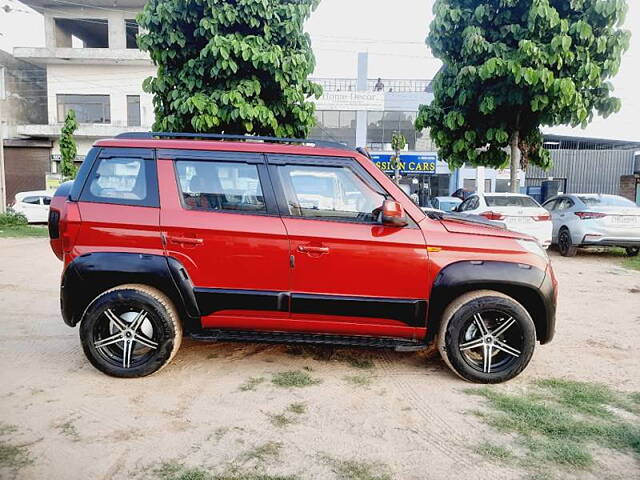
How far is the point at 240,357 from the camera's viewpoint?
437cm

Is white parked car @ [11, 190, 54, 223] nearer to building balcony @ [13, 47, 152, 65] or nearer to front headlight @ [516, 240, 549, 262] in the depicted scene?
building balcony @ [13, 47, 152, 65]

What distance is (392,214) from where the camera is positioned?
11.7 feet

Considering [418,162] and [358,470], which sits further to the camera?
[418,162]

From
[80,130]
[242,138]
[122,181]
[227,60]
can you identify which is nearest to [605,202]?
[227,60]

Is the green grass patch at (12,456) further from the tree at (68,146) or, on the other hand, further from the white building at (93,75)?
the white building at (93,75)

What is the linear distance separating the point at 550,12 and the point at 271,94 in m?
5.93

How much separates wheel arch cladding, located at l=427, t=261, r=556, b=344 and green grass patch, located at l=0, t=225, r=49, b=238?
1470cm

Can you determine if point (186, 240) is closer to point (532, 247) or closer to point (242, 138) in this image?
point (242, 138)

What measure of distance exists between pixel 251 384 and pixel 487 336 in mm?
1893

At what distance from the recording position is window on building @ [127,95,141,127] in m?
27.0

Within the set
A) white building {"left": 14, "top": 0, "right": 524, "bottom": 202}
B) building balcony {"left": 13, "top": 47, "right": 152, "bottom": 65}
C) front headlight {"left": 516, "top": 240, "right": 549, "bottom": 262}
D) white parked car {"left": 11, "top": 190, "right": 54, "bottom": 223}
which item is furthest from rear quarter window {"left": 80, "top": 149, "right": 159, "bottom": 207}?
building balcony {"left": 13, "top": 47, "right": 152, "bottom": 65}

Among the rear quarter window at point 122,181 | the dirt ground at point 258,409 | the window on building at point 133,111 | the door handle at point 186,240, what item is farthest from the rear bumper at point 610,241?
the window on building at point 133,111

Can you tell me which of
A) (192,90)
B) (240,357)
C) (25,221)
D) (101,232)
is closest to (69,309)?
(101,232)

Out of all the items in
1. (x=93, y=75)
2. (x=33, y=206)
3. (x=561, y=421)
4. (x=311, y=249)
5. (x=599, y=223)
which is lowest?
(x=33, y=206)
